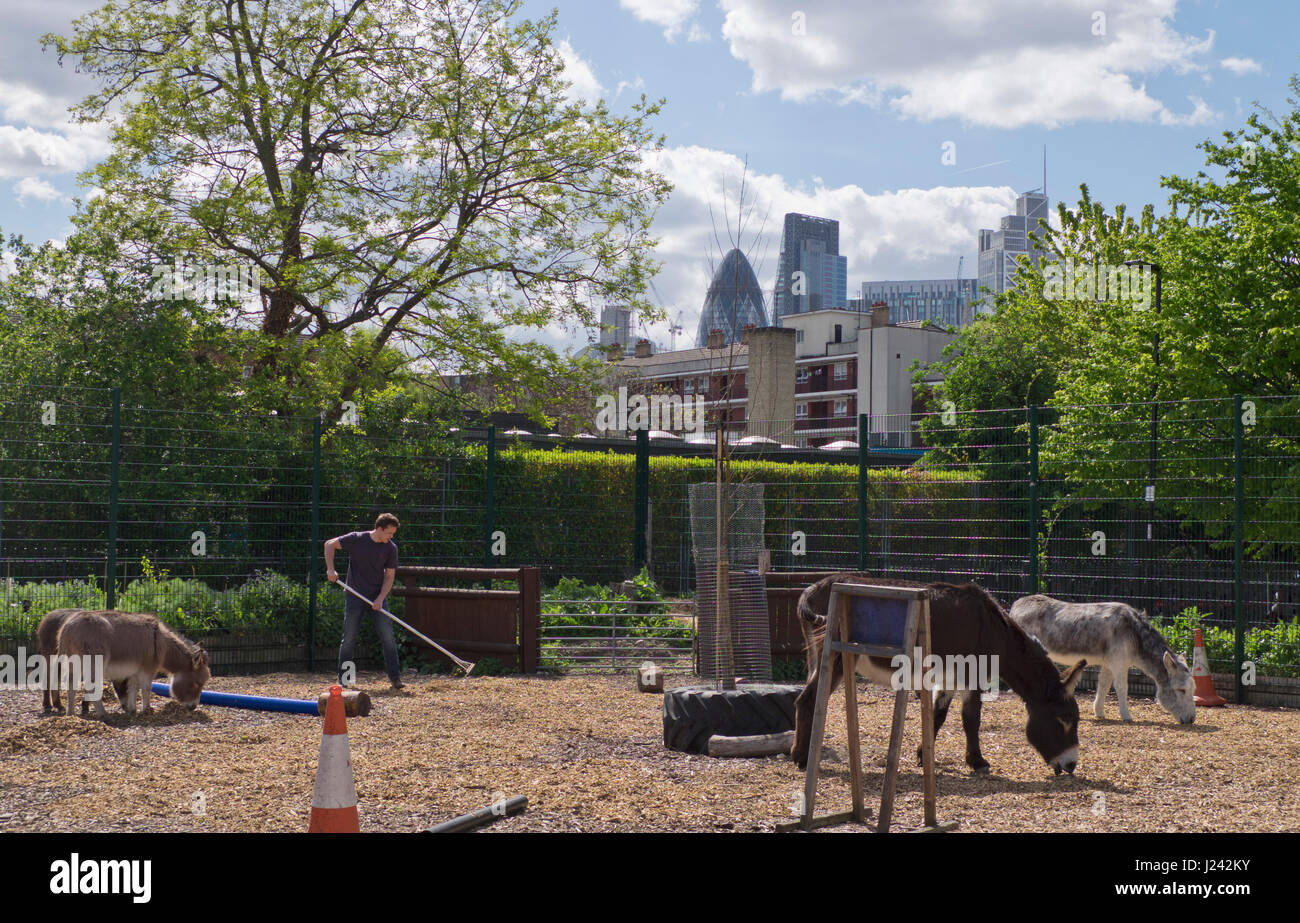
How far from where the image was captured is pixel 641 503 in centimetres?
1595

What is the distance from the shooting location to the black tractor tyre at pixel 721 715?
8.27m

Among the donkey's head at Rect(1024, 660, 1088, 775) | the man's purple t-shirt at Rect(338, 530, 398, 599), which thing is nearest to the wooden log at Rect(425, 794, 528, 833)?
the donkey's head at Rect(1024, 660, 1088, 775)

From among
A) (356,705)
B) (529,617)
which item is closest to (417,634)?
(529,617)

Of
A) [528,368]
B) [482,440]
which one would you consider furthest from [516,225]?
[482,440]

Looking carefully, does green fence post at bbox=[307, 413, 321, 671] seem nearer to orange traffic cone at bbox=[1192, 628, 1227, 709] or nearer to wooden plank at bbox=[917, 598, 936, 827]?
wooden plank at bbox=[917, 598, 936, 827]

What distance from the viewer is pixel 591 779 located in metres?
7.18

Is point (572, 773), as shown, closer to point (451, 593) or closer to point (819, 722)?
point (819, 722)

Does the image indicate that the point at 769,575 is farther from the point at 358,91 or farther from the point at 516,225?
the point at 358,91

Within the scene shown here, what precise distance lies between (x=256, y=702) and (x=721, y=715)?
14.0 feet

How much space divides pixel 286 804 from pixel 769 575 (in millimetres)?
7773

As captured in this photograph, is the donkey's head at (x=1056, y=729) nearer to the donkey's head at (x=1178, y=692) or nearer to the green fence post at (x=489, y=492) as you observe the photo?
the donkey's head at (x=1178, y=692)

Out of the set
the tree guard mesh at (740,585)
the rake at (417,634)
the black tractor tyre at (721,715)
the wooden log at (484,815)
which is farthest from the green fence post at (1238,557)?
the wooden log at (484,815)

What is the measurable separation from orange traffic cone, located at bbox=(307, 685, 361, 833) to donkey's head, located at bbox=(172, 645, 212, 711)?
4.93 meters

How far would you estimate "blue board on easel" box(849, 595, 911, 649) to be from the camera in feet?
19.6
